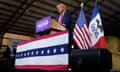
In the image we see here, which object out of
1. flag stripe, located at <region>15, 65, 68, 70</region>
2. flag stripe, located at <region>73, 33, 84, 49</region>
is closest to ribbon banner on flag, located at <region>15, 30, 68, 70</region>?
flag stripe, located at <region>15, 65, 68, 70</region>

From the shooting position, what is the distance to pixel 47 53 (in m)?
2.80

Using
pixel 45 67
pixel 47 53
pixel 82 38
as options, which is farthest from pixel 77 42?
pixel 45 67

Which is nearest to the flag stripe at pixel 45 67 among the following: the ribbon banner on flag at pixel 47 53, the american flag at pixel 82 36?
the ribbon banner on flag at pixel 47 53

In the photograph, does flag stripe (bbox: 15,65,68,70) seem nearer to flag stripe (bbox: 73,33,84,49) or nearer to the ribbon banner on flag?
the ribbon banner on flag

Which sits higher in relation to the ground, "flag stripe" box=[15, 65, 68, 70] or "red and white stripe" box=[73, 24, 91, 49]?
"red and white stripe" box=[73, 24, 91, 49]

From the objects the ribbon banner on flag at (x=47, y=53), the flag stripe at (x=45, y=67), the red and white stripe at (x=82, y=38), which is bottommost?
the flag stripe at (x=45, y=67)

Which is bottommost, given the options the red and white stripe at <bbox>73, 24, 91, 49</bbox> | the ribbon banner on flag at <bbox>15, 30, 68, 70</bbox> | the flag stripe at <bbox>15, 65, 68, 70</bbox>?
the flag stripe at <bbox>15, 65, 68, 70</bbox>

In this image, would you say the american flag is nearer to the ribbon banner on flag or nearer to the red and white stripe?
the red and white stripe

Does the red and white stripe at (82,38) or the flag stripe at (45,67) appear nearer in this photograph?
the flag stripe at (45,67)

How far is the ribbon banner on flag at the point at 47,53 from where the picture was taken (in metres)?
2.57

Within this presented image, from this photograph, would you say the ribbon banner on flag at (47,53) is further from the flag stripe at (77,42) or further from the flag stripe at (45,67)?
the flag stripe at (77,42)

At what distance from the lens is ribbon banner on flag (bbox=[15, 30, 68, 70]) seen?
8.43ft

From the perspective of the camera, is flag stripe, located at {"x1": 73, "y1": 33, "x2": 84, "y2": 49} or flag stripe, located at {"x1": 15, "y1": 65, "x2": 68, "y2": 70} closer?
flag stripe, located at {"x1": 15, "y1": 65, "x2": 68, "y2": 70}

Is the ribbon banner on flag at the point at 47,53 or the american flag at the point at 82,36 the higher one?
the american flag at the point at 82,36
